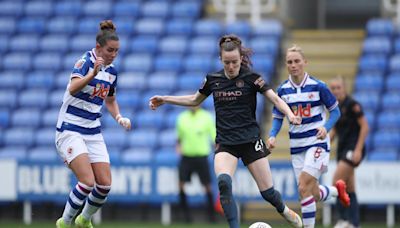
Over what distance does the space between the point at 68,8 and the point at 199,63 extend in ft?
12.9

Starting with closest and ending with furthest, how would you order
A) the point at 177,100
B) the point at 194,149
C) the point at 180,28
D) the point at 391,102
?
the point at 177,100 < the point at 194,149 < the point at 391,102 < the point at 180,28

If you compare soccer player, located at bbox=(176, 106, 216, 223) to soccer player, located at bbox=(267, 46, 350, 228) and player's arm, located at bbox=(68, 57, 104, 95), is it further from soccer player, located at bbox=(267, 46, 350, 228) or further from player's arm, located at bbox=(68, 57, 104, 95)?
player's arm, located at bbox=(68, 57, 104, 95)

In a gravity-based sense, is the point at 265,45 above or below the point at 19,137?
above

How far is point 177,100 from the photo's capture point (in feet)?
37.9

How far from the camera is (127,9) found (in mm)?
21906

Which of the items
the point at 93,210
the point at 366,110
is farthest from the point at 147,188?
the point at 93,210

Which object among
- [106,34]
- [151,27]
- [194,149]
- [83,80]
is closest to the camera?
[83,80]

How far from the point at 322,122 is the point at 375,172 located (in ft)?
15.7

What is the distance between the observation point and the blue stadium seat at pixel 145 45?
68.2 feet

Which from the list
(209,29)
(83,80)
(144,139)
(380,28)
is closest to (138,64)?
(209,29)

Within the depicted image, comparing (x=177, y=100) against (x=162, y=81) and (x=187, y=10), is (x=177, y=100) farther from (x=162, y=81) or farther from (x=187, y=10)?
(x=187, y=10)

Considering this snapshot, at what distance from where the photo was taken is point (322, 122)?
11.8 m

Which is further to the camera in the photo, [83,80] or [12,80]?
[12,80]

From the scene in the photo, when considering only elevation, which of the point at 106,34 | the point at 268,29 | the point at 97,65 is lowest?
the point at 268,29
